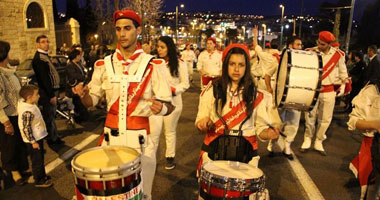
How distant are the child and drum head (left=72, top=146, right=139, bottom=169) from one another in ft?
8.04

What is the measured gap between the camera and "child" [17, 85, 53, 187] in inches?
174

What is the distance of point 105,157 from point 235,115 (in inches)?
51.6

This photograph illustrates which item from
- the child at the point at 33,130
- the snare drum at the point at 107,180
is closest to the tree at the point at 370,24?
the child at the point at 33,130

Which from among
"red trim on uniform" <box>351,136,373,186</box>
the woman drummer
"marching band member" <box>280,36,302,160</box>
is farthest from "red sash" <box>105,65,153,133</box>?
"marching band member" <box>280,36,302,160</box>

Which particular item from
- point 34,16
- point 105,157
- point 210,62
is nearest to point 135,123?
point 105,157

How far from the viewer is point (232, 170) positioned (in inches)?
99.6

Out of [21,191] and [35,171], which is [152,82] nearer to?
[35,171]

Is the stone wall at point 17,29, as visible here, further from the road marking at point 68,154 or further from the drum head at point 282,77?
the drum head at point 282,77

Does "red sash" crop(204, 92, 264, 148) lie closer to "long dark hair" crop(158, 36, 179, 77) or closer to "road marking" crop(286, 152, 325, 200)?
"road marking" crop(286, 152, 325, 200)

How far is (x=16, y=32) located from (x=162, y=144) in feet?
58.8

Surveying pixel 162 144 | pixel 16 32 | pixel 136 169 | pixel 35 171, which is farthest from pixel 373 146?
pixel 16 32

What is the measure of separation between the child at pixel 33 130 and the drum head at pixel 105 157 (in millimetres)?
2450

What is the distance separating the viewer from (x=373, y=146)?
11.6 ft

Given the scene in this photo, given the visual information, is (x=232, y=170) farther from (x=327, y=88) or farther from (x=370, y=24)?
(x=370, y=24)
